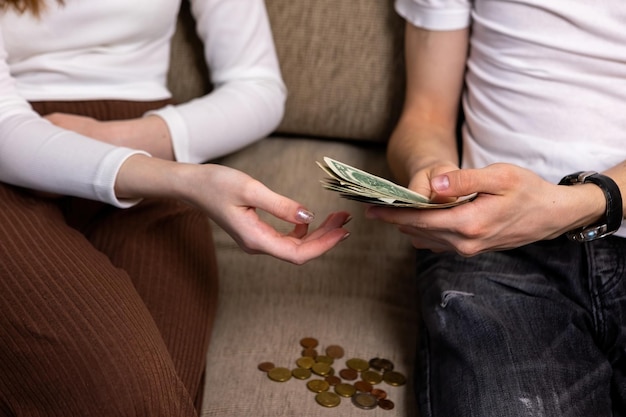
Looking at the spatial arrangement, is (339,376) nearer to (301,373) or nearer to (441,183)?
(301,373)

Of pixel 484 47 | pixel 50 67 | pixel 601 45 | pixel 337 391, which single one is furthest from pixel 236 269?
pixel 601 45

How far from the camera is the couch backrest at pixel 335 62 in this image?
150 cm

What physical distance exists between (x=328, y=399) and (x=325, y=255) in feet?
1.21

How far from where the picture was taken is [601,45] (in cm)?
111

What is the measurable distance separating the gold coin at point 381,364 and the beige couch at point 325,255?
0.07 ft

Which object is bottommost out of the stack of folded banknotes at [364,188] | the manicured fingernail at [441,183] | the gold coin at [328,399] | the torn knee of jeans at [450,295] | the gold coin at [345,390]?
the gold coin at [345,390]

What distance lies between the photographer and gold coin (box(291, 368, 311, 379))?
1139 millimetres


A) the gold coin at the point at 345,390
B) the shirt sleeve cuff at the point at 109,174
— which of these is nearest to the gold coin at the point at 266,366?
the gold coin at the point at 345,390

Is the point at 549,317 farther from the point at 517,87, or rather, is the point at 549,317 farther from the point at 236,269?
the point at 236,269

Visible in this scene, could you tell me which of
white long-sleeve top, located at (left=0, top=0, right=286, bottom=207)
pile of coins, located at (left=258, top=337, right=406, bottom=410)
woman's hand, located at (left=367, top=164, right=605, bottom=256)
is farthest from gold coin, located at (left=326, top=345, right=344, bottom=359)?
white long-sleeve top, located at (left=0, top=0, right=286, bottom=207)

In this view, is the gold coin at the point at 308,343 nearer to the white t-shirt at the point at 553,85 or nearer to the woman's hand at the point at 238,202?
the woman's hand at the point at 238,202

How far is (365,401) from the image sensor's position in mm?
1101

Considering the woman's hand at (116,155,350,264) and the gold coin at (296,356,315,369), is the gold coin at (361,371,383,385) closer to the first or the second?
the gold coin at (296,356,315,369)

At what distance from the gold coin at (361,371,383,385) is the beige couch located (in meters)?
0.03
